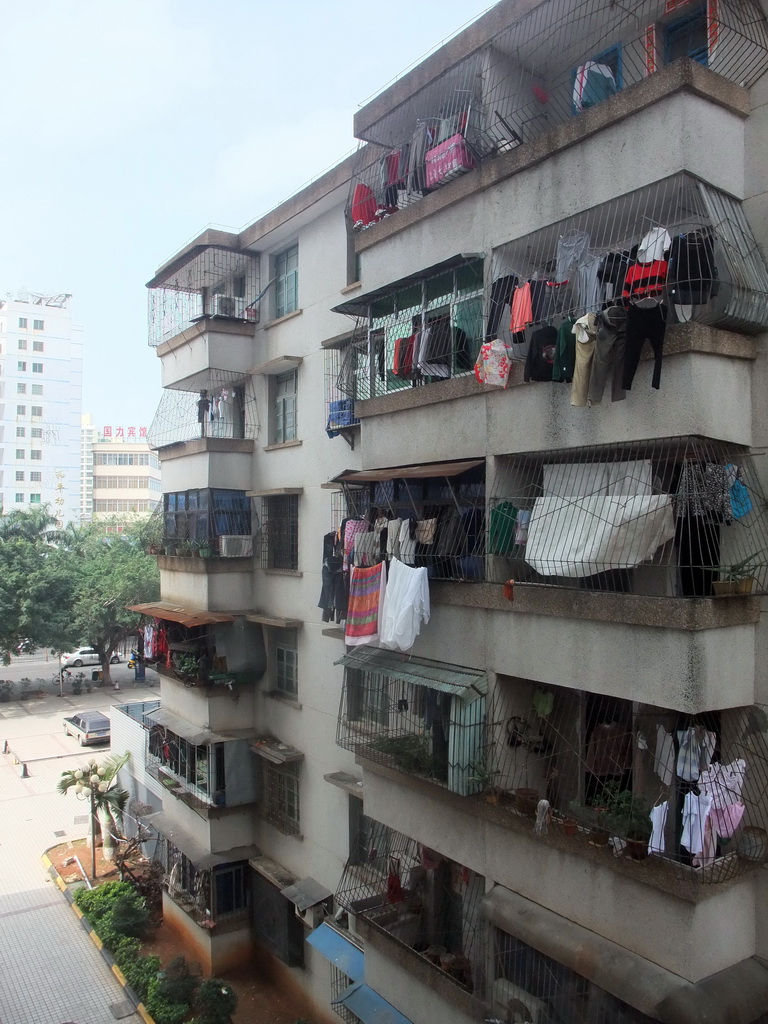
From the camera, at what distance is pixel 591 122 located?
27.1 ft

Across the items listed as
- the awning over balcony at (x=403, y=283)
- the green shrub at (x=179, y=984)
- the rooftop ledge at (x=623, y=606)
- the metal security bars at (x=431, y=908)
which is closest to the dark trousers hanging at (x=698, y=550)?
the rooftop ledge at (x=623, y=606)

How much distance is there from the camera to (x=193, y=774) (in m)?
16.6

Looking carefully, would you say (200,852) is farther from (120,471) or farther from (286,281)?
(120,471)

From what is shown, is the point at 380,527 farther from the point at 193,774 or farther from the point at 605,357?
the point at 193,774

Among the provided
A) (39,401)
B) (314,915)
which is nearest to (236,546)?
(314,915)

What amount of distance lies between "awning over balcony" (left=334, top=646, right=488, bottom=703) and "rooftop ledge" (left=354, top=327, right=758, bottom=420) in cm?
328

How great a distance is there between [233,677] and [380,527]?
666 cm

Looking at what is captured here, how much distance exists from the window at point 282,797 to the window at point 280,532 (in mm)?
3947

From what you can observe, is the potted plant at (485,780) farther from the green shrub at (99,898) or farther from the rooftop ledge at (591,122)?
the green shrub at (99,898)

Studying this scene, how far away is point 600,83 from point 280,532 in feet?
32.8

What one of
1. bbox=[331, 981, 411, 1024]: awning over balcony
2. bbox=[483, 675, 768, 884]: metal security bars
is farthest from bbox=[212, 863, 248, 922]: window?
bbox=[483, 675, 768, 884]: metal security bars

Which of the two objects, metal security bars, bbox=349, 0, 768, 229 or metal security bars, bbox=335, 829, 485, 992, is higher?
metal security bars, bbox=349, 0, 768, 229

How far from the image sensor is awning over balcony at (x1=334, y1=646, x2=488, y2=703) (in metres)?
9.24

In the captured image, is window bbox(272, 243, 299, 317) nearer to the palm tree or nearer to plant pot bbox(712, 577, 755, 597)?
plant pot bbox(712, 577, 755, 597)
